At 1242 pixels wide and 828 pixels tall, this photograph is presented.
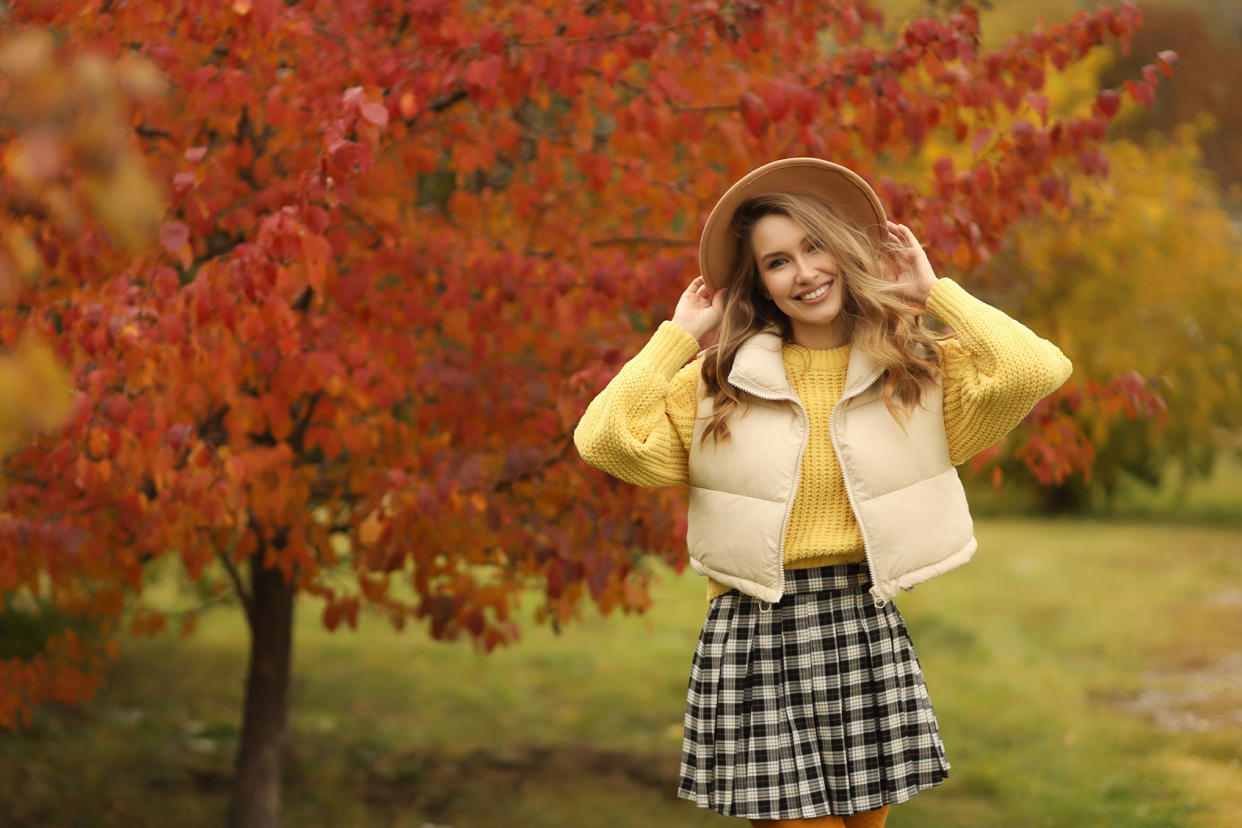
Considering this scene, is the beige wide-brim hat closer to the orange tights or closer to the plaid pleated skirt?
the plaid pleated skirt

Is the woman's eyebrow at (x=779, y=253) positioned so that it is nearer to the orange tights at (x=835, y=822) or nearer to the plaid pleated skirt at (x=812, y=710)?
the plaid pleated skirt at (x=812, y=710)

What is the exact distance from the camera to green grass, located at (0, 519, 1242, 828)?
513 centimetres

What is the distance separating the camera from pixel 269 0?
304 centimetres

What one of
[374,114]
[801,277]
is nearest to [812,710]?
[801,277]

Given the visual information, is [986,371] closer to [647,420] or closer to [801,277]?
[801,277]

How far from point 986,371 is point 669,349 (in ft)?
2.00

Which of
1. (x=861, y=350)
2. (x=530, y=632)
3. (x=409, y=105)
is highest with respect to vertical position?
(x=409, y=105)

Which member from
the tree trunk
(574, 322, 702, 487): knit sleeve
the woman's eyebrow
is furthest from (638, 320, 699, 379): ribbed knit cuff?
the tree trunk

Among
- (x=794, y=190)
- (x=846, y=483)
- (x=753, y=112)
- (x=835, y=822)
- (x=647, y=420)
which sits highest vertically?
(x=753, y=112)

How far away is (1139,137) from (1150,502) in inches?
422

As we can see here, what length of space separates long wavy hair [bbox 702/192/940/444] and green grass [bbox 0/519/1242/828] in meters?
2.97

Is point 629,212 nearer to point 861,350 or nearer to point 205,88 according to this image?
point 205,88

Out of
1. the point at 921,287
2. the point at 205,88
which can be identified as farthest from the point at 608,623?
the point at 921,287

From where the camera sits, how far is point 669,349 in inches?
98.5
